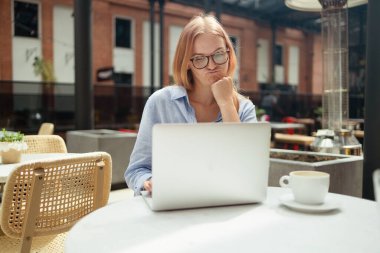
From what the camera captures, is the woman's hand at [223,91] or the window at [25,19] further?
the window at [25,19]

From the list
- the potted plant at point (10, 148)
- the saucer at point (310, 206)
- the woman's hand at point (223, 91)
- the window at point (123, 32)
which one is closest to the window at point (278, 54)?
the window at point (123, 32)

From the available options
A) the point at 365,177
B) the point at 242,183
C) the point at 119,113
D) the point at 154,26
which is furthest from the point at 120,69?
the point at 242,183

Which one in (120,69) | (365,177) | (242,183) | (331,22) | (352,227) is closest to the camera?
(352,227)

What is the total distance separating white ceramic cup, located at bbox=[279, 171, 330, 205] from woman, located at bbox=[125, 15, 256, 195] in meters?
0.52

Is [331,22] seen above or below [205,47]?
above

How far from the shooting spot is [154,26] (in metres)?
14.2

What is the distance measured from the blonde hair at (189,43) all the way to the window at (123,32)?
12.6 metres

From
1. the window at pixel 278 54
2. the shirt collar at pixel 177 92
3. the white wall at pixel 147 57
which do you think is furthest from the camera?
the window at pixel 278 54

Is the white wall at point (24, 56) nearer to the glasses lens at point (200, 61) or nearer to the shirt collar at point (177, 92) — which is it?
the shirt collar at point (177, 92)

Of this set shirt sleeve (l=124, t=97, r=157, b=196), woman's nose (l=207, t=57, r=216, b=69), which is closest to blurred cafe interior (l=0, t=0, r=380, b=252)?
shirt sleeve (l=124, t=97, r=157, b=196)

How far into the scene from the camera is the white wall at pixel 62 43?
39.6 feet

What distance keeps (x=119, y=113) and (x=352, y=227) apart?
372 inches

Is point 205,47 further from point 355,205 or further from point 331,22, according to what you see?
point 331,22

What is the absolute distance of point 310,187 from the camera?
100 centimetres
